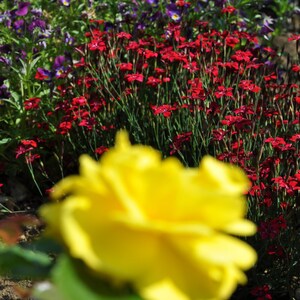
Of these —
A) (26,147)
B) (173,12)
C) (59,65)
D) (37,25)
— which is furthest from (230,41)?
(26,147)

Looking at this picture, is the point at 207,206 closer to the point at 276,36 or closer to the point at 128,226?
the point at 128,226

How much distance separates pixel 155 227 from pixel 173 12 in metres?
3.87

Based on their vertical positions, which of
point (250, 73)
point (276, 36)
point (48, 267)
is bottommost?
point (276, 36)

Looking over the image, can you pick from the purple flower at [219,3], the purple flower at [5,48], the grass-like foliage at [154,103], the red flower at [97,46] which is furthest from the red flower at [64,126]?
the purple flower at [219,3]

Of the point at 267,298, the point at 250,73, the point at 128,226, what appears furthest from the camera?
the point at 250,73

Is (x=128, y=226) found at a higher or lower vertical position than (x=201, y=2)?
higher

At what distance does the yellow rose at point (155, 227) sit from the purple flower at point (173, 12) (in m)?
3.73

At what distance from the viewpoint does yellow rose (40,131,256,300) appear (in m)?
0.79

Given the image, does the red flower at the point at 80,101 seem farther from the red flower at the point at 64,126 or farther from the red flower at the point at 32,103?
the red flower at the point at 32,103

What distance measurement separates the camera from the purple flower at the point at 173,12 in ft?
14.7

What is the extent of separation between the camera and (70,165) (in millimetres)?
4078

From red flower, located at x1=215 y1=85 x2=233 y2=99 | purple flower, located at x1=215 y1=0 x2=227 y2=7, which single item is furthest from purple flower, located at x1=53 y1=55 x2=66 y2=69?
purple flower, located at x1=215 y1=0 x2=227 y2=7

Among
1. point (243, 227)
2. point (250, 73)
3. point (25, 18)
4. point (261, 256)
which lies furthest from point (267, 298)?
point (25, 18)

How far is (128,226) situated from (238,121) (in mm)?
2336
